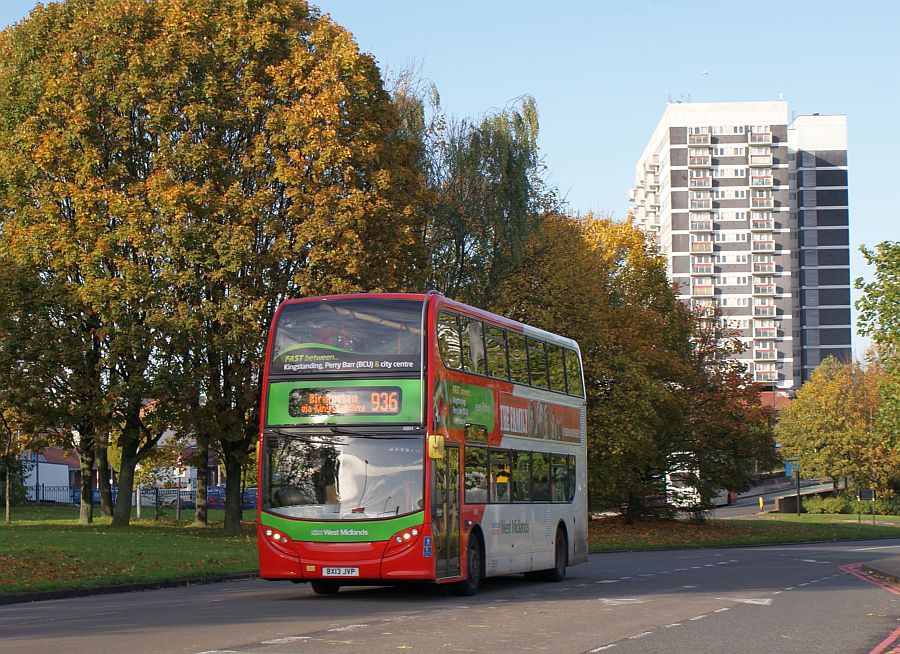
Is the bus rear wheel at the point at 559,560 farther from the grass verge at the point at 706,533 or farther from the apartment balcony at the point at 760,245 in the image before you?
the apartment balcony at the point at 760,245

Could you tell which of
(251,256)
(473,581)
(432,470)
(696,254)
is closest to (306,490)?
(432,470)

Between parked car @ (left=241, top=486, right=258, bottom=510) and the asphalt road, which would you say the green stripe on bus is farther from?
parked car @ (left=241, top=486, right=258, bottom=510)

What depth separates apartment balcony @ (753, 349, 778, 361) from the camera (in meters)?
159

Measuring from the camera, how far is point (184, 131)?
3816 cm

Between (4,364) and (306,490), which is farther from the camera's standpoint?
(4,364)

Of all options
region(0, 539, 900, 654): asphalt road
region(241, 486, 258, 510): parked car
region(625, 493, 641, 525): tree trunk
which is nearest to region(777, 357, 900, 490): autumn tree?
region(625, 493, 641, 525): tree trunk

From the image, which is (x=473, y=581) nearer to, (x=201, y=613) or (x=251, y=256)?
(x=201, y=613)

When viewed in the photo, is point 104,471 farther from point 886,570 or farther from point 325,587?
point 886,570

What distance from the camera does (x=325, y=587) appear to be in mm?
21156

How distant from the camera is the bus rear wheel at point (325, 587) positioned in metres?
20.4

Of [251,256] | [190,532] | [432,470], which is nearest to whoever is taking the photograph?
[432,470]

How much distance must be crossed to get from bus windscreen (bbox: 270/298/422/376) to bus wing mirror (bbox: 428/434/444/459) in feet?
3.46

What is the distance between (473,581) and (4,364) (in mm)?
21277

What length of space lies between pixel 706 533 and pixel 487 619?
39188 millimetres
